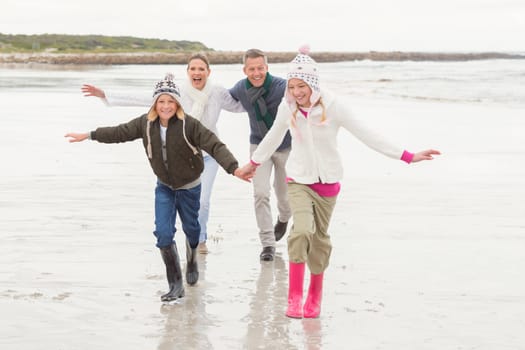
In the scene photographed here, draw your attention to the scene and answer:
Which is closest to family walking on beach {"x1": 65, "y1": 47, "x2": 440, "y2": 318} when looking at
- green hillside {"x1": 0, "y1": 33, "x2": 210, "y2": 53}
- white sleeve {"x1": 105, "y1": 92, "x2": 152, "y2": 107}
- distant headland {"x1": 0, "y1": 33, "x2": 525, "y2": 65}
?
white sleeve {"x1": 105, "y1": 92, "x2": 152, "y2": 107}

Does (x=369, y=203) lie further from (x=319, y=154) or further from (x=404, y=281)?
(x=319, y=154)

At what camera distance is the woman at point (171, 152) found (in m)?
6.19

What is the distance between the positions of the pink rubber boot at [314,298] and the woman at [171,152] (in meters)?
0.88

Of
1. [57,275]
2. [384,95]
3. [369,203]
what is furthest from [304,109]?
[384,95]

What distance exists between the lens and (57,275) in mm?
6820

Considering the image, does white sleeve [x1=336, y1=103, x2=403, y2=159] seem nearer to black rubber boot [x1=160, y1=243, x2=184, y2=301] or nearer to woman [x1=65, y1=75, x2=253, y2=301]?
woman [x1=65, y1=75, x2=253, y2=301]

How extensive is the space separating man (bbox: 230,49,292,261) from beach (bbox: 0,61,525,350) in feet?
0.80

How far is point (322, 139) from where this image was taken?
19.4ft

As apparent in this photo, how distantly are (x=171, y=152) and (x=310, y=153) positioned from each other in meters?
1.01

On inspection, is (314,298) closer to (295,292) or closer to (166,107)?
(295,292)

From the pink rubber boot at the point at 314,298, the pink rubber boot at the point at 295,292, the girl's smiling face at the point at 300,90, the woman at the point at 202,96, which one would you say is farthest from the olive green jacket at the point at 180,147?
the woman at the point at 202,96

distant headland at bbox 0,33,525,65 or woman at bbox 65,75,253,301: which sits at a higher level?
woman at bbox 65,75,253,301

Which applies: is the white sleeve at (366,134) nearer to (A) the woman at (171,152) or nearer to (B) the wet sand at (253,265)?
(A) the woman at (171,152)

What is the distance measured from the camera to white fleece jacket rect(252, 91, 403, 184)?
19.3ft
